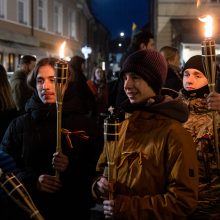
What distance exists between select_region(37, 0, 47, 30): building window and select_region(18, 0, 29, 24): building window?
1.75 m

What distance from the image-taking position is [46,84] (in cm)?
328

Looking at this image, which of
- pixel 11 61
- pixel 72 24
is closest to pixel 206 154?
pixel 11 61

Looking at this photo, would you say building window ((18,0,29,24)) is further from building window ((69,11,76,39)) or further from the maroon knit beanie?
the maroon knit beanie

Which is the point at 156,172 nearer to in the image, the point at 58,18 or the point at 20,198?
the point at 20,198

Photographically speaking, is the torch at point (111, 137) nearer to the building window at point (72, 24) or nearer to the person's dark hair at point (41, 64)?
the person's dark hair at point (41, 64)

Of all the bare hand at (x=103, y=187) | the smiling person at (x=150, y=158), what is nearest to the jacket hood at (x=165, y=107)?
the smiling person at (x=150, y=158)

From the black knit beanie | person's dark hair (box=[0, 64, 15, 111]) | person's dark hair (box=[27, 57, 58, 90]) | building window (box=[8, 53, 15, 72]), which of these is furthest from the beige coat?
building window (box=[8, 53, 15, 72])

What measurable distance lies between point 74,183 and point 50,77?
76 cm

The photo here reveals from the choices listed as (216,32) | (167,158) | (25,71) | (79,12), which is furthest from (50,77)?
(79,12)

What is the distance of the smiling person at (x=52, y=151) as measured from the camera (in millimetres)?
3160

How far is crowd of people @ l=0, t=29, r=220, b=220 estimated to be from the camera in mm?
2410

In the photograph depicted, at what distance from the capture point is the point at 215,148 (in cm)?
298

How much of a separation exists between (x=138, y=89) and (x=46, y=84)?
893 mm

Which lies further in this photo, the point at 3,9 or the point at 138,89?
the point at 3,9
